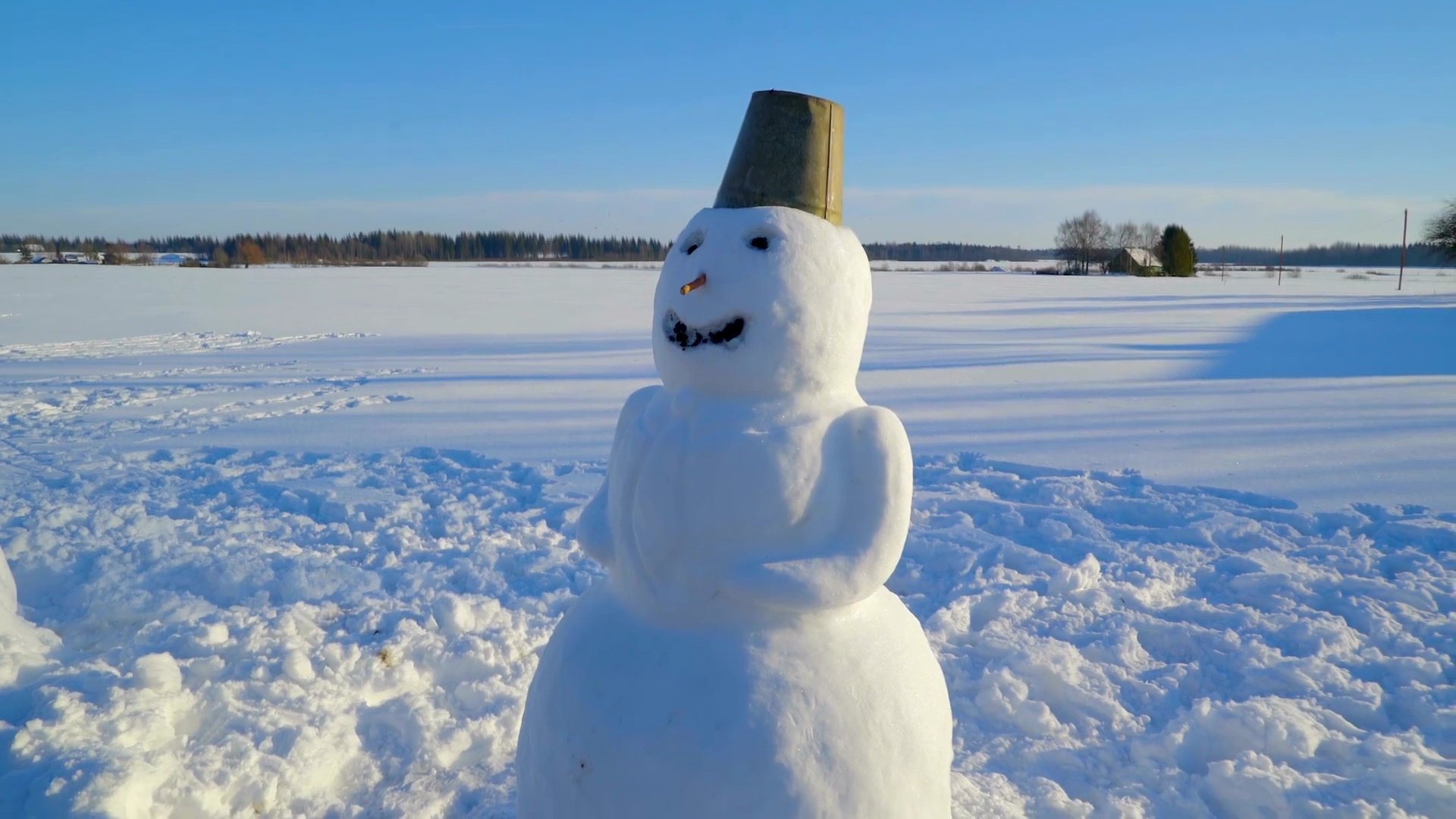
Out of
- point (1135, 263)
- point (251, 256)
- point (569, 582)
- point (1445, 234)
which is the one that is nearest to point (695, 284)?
point (569, 582)

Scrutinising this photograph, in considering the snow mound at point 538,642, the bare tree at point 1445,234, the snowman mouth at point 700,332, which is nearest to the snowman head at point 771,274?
the snowman mouth at point 700,332

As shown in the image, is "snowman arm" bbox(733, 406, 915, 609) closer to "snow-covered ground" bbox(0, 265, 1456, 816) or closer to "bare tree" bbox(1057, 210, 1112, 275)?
"snow-covered ground" bbox(0, 265, 1456, 816)

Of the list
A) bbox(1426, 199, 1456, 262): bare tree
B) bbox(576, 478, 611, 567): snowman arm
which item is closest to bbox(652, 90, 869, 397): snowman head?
bbox(576, 478, 611, 567): snowman arm

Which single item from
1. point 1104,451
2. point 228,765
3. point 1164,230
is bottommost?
point 228,765

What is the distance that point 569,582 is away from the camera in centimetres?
464

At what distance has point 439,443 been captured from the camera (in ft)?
23.9

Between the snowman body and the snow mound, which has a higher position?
the snowman body

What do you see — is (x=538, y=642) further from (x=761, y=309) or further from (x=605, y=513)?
(x=761, y=309)

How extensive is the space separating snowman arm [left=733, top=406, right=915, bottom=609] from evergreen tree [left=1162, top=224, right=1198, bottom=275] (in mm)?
53155

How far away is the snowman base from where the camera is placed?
184 cm

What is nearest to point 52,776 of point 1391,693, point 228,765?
point 228,765

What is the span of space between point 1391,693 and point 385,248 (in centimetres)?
9217

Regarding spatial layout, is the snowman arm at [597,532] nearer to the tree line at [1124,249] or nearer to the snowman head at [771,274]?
the snowman head at [771,274]

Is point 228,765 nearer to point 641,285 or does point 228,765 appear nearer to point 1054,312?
point 1054,312
